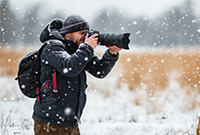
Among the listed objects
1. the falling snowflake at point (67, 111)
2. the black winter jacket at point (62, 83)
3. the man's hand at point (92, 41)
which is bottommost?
the falling snowflake at point (67, 111)

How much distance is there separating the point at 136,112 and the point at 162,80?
2.83 metres

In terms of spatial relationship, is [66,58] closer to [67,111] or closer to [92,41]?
[92,41]

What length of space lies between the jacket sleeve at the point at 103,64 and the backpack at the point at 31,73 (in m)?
0.47

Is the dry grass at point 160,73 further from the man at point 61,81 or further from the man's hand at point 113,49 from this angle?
the man at point 61,81

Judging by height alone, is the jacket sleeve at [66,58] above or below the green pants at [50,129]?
above

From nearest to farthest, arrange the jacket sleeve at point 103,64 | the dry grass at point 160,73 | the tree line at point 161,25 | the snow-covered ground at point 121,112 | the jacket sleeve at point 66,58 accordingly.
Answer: the jacket sleeve at point 66,58, the jacket sleeve at point 103,64, the snow-covered ground at point 121,112, the dry grass at point 160,73, the tree line at point 161,25

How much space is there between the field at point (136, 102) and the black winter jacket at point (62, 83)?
3.66 feet

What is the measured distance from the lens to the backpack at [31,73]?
5.63ft

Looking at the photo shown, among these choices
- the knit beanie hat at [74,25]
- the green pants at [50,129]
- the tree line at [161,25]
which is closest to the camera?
the green pants at [50,129]

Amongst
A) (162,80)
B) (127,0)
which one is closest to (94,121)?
(162,80)

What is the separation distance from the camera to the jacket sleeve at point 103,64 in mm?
1929

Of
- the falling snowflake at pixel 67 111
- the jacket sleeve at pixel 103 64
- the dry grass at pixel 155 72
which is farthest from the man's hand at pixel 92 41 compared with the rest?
the dry grass at pixel 155 72

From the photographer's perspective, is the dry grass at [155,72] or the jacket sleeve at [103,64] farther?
the dry grass at [155,72]

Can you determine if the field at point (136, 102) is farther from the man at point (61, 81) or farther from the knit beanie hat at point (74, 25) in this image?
the knit beanie hat at point (74, 25)
